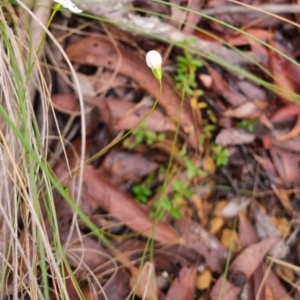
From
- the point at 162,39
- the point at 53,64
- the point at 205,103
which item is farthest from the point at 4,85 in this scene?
the point at 205,103

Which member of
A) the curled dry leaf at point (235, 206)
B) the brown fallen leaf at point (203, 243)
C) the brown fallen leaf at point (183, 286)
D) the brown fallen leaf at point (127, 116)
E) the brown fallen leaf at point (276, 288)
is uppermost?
the brown fallen leaf at point (127, 116)

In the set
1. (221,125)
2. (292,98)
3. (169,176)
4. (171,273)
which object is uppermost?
(292,98)

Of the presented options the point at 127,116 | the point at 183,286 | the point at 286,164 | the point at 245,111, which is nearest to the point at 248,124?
the point at 245,111

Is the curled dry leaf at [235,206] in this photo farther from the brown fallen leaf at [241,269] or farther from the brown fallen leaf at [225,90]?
the brown fallen leaf at [225,90]

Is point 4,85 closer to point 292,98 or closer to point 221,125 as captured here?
point 221,125

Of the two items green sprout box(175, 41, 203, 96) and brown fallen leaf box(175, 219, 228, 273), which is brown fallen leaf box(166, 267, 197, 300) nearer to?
brown fallen leaf box(175, 219, 228, 273)

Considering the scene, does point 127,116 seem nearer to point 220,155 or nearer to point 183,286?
point 220,155

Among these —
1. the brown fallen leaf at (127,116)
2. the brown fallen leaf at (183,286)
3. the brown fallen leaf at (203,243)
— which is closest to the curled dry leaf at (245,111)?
the brown fallen leaf at (127,116)

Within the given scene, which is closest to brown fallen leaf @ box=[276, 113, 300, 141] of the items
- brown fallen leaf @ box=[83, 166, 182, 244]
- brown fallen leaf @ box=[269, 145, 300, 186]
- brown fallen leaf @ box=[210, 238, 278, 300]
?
brown fallen leaf @ box=[269, 145, 300, 186]
